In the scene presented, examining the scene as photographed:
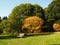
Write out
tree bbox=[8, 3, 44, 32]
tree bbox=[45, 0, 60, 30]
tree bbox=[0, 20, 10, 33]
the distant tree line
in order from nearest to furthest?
tree bbox=[0, 20, 10, 33]
tree bbox=[8, 3, 44, 32]
the distant tree line
tree bbox=[45, 0, 60, 30]

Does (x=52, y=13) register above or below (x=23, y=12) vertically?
below

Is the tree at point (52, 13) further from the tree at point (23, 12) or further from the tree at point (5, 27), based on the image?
the tree at point (5, 27)

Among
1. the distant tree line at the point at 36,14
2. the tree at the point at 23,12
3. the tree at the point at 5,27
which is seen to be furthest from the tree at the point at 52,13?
the tree at the point at 5,27

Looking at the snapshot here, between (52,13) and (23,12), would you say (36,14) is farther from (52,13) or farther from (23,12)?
(52,13)

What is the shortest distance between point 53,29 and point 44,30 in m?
2.86

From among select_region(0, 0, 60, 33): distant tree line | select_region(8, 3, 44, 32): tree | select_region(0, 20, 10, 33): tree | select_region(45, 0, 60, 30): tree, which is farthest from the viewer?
select_region(45, 0, 60, 30): tree

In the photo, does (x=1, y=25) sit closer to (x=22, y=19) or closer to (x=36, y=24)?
(x=22, y=19)

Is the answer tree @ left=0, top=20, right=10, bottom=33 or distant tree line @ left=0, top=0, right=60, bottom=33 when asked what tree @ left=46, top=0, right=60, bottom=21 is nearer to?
distant tree line @ left=0, top=0, right=60, bottom=33

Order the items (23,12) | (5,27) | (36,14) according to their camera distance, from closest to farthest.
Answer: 1. (5,27)
2. (36,14)
3. (23,12)

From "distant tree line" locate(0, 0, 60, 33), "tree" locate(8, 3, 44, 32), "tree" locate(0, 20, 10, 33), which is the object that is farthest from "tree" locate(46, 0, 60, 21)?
"tree" locate(0, 20, 10, 33)

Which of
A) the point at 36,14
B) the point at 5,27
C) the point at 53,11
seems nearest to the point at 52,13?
the point at 53,11

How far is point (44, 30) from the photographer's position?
54.7 metres

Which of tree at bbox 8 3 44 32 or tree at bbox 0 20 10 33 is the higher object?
tree at bbox 8 3 44 32

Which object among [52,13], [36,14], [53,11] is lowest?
[36,14]
